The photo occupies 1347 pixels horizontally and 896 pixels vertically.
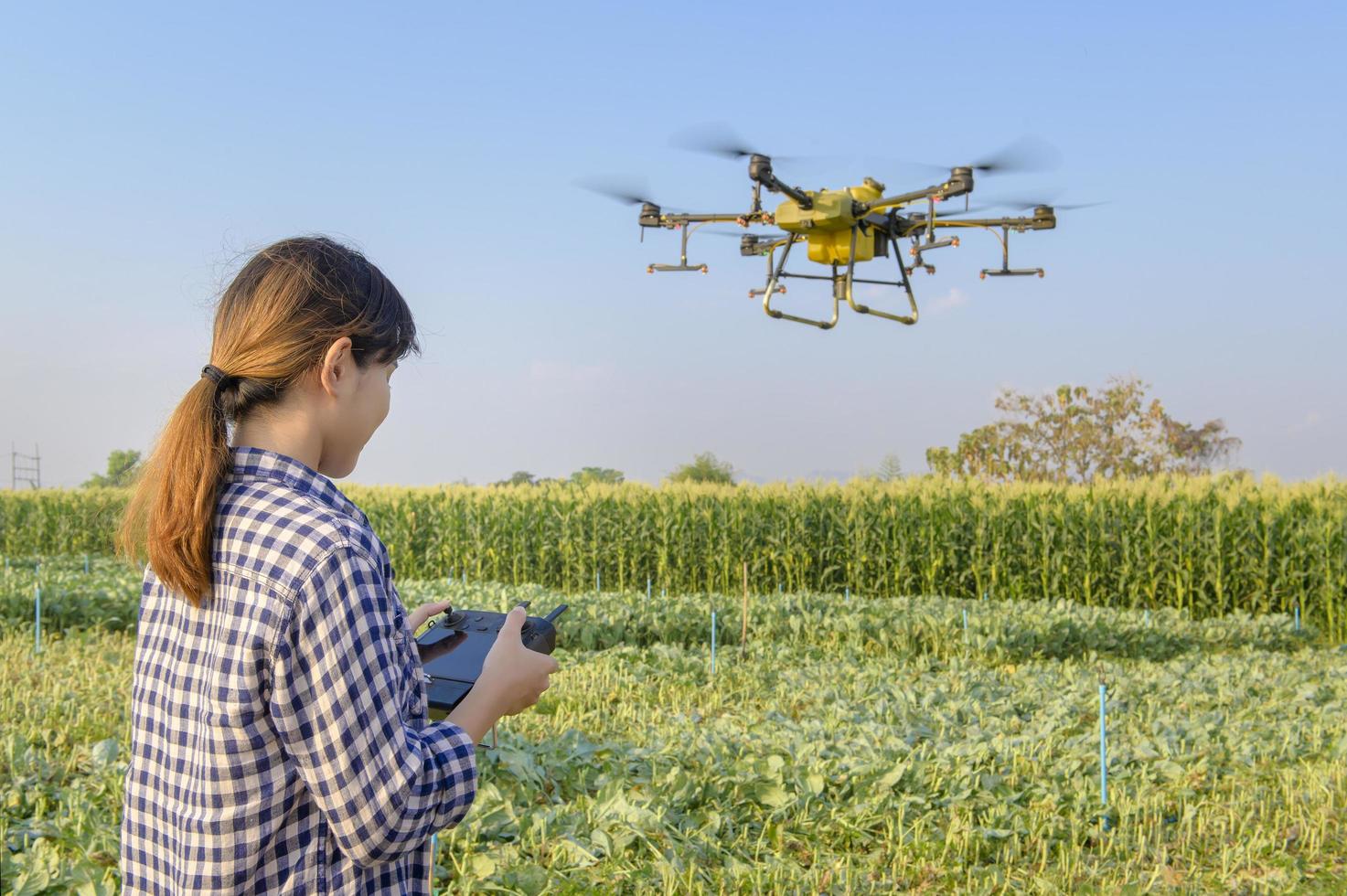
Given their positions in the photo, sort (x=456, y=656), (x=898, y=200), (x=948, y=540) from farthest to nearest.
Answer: (x=948, y=540) < (x=898, y=200) < (x=456, y=656)

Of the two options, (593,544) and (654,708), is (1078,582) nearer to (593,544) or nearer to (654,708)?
(593,544)

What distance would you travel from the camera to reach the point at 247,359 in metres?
1.67

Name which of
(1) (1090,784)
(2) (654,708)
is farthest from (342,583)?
(2) (654,708)

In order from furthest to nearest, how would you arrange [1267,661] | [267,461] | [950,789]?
[1267,661] < [950,789] < [267,461]

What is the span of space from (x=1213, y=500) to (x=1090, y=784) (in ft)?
40.0

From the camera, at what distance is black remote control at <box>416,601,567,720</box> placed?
1901mm

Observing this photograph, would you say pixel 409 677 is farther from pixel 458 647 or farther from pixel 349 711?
pixel 458 647

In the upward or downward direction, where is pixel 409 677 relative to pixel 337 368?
downward

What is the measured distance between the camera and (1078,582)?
16219 millimetres

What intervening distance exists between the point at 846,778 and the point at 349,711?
3.91m

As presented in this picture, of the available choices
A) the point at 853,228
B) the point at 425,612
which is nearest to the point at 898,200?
the point at 853,228

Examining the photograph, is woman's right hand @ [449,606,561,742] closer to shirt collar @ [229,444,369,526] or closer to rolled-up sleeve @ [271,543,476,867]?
rolled-up sleeve @ [271,543,476,867]

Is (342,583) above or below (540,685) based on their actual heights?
above

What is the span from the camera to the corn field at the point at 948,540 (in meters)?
15.6
